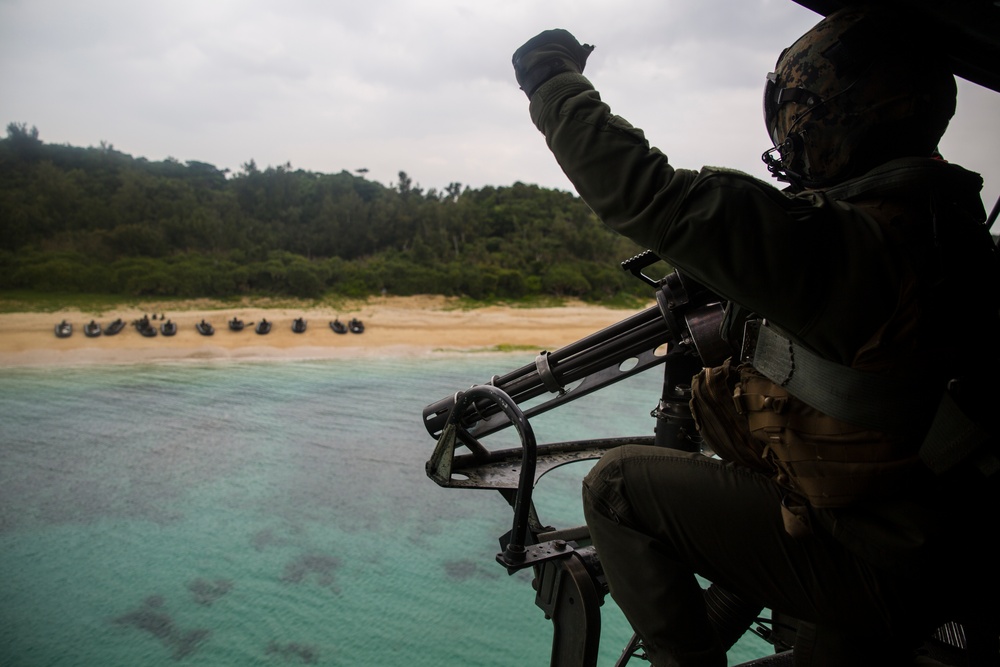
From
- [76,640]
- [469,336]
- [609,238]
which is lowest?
[76,640]

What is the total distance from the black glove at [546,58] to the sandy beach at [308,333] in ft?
60.3

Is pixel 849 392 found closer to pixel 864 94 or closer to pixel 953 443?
pixel 953 443

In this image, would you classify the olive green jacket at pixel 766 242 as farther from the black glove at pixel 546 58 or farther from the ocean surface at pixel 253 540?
the ocean surface at pixel 253 540

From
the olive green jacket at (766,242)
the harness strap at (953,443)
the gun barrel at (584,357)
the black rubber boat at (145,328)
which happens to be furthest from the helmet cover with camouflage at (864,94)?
the black rubber boat at (145,328)

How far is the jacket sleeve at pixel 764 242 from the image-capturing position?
3.60ft

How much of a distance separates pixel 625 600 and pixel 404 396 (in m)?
15.2

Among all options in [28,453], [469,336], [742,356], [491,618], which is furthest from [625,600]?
[469,336]

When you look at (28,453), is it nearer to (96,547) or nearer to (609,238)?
(96,547)

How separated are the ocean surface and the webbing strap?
204 inches

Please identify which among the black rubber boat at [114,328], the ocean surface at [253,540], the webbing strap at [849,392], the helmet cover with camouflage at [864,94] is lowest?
the ocean surface at [253,540]

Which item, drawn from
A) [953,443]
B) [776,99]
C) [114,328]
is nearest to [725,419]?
[953,443]

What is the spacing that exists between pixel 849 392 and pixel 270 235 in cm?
3675

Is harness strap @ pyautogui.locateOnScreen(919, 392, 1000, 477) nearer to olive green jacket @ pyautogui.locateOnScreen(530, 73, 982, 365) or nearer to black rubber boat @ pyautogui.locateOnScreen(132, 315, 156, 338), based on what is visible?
olive green jacket @ pyautogui.locateOnScreen(530, 73, 982, 365)

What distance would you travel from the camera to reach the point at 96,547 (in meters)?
7.59
